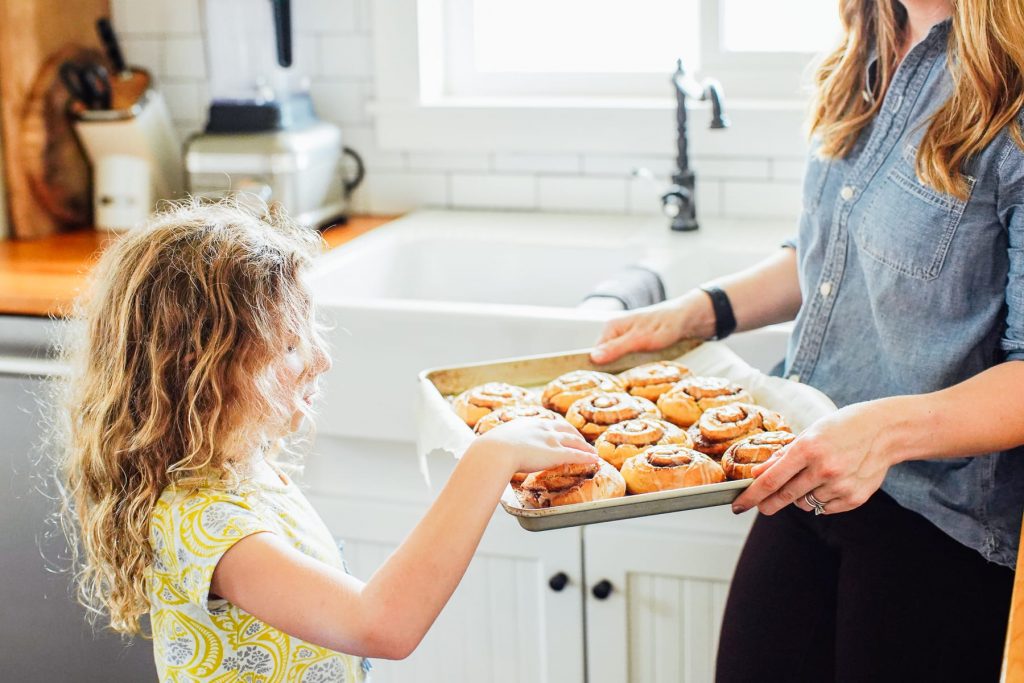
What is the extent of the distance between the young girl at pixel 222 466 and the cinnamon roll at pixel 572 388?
23cm

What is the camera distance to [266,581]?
103cm

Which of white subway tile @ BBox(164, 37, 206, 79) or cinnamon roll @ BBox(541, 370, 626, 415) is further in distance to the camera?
white subway tile @ BBox(164, 37, 206, 79)

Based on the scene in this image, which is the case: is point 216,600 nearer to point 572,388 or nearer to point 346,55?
point 572,388

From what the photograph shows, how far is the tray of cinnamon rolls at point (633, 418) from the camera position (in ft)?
3.66

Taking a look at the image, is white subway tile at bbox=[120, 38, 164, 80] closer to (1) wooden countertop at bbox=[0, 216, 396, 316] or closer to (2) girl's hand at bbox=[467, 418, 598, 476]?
(1) wooden countertop at bbox=[0, 216, 396, 316]

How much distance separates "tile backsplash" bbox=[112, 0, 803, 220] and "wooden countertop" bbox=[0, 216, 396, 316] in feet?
0.39

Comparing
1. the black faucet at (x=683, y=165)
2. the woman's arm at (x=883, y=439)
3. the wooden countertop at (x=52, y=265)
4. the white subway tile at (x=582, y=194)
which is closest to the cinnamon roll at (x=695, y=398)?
the woman's arm at (x=883, y=439)

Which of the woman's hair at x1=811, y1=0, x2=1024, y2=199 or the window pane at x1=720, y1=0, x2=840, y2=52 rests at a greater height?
the window pane at x1=720, y1=0, x2=840, y2=52

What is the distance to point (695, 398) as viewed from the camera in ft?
4.46

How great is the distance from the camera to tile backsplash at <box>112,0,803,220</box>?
216 centimetres

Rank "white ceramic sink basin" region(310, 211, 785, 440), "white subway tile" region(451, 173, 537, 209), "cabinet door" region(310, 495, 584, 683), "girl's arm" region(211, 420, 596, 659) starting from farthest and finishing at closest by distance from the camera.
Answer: "white subway tile" region(451, 173, 537, 209)
"cabinet door" region(310, 495, 584, 683)
"white ceramic sink basin" region(310, 211, 785, 440)
"girl's arm" region(211, 420, 596, 659)

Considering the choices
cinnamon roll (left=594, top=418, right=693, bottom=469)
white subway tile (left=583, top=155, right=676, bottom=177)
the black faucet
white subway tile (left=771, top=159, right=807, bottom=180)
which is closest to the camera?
cinnamon roll (left=594, top=418, right=693, bottom=469)

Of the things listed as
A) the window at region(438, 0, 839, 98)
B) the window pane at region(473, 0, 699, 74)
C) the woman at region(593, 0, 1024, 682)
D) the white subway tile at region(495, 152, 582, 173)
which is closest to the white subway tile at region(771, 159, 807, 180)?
the window at region(438, 0, 839, 98)

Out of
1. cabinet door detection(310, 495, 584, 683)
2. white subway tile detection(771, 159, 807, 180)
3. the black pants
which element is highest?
white subway tile detection(771, 159, 807, 180)
